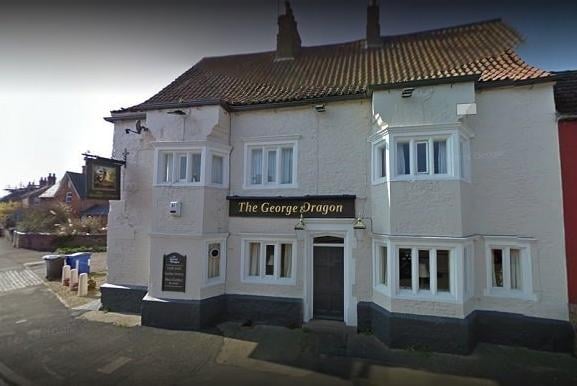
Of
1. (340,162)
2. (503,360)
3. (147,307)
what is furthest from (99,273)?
(503,360)

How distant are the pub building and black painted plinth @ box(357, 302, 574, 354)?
0.10 feet

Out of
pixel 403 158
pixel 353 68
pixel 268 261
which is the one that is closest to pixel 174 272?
pixel 268 261

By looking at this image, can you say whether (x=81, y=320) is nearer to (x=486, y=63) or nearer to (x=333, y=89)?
(x=333, y=89)

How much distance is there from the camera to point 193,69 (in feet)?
42.0

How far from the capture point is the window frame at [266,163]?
9.05m

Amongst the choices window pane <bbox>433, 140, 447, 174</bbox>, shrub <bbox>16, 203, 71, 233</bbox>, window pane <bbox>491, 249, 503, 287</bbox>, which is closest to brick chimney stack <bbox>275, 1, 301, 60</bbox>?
window pane <bbox>433, 140, 447, 174</bbox>

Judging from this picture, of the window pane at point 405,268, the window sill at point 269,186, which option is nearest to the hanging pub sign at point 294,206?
the window sill at point 269,186

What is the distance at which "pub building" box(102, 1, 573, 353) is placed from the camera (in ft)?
23.8

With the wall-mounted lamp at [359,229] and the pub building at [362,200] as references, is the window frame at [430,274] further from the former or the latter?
the wall-mounted lamp at [359,229]

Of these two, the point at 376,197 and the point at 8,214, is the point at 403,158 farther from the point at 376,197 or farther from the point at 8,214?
the point at 8,214

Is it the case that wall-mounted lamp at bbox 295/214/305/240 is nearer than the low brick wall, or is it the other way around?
wall-mounted lamp at bbox 295/214/305/240

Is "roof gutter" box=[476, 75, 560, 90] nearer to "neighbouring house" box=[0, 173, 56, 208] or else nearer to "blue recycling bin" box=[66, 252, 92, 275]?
"blue recycling bin" box=[66, 252, 92, 275]

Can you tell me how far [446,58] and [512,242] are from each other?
6.13m

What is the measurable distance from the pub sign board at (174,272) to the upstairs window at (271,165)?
9.90 feet
